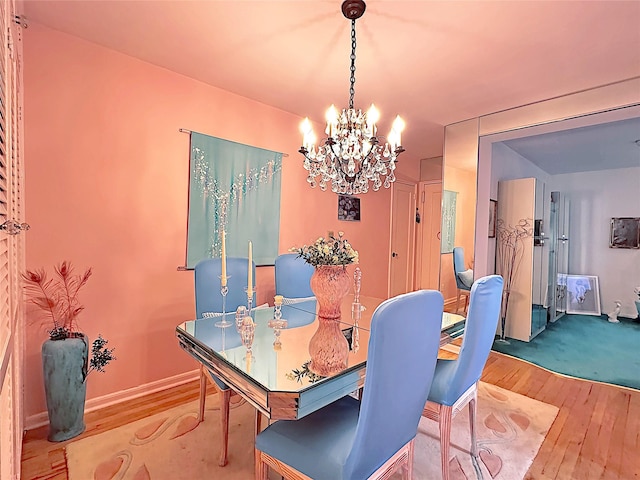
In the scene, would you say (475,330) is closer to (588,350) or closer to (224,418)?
(224,418)

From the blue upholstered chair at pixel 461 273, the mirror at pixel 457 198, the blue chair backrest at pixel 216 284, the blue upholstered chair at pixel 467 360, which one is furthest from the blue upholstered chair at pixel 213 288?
the blue upholstered chair at pixel 461 273

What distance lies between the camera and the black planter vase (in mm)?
1807

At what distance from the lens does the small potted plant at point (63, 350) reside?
71.4 inches

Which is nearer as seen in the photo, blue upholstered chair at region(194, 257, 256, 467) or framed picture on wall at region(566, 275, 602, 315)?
blue upholstered chair at region(194, 257, 256, 467)

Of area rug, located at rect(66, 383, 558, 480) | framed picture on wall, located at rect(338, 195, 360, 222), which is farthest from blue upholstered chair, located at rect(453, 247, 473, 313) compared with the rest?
area rug, located at rect(66, 383, 558, 480)

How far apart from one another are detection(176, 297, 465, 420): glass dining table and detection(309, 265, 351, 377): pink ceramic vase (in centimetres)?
4

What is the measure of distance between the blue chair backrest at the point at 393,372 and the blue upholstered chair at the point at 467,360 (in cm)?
43

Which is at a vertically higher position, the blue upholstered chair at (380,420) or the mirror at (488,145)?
the mirror at (488,145)

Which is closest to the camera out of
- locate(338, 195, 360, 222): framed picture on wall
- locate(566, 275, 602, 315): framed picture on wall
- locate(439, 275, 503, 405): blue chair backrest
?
locate(439, 275, 503, 405): blue chair backrest

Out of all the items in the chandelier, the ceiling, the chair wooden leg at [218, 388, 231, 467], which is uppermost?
the ceiling

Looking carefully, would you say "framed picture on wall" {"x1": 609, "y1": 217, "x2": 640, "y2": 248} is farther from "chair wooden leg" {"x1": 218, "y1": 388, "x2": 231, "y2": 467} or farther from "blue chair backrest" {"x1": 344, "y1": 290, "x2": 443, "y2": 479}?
"chair wooden leg" {"x1": 218, "y1": 388, "x2": 231, "y2": 467}

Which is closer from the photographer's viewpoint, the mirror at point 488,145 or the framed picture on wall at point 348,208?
the mirror at point 488,145

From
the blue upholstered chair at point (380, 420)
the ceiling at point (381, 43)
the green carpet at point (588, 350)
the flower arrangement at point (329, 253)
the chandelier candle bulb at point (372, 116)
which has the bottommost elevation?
the green carpet at point (588, 350)

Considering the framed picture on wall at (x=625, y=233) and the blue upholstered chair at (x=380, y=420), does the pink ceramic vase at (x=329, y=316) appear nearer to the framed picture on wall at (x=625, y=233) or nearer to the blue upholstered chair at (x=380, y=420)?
the blue upholstered chair at (x=380, y=420)
